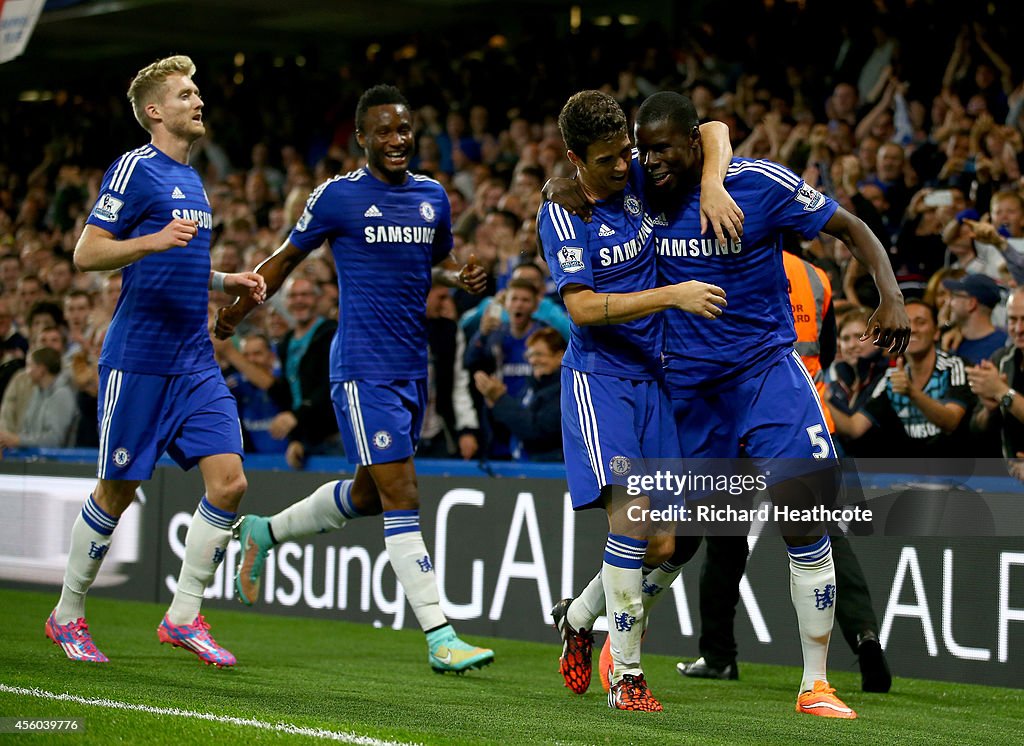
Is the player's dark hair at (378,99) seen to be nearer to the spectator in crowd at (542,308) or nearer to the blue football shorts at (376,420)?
the blue football shorts at (376,420)

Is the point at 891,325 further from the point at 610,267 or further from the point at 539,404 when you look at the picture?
the point at 539,404

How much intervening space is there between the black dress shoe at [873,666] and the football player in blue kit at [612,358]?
1408mm

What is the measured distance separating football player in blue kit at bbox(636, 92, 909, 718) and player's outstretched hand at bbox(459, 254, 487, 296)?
1244 millimetres

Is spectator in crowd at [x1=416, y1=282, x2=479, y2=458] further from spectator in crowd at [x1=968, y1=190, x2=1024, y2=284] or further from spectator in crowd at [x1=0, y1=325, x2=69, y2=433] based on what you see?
spectator in crowd at [x1=0, y1=325, x2=69, y2=433]

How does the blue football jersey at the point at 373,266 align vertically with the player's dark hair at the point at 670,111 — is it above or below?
below

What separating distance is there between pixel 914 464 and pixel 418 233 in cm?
300

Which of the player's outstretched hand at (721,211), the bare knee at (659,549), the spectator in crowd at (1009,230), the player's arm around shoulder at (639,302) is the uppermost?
the spectator in crowd at (1009,230)

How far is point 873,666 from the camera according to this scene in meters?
6.75

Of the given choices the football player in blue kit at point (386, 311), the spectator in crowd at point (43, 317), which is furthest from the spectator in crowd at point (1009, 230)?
the spectator in crowd at point (43, 317)

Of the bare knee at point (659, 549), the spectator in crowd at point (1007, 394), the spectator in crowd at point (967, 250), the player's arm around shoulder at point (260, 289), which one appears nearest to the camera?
the bare knee at point (659, 549)

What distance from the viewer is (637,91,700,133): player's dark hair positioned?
564cm

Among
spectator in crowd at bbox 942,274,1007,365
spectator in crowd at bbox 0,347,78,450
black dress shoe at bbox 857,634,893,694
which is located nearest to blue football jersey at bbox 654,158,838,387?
black dress shoe at bbox 857,634,893,694

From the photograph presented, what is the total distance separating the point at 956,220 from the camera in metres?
9.91

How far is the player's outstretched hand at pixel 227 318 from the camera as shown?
22.3 feet
